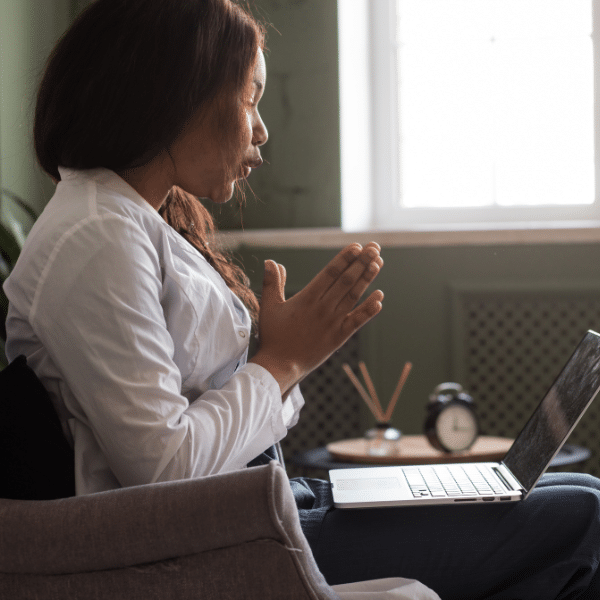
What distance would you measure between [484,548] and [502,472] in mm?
254

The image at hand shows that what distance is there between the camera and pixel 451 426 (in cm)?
188

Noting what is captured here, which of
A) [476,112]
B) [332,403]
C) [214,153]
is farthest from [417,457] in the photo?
[476,112]

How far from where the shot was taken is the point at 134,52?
841mm

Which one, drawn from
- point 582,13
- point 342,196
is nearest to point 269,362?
point 342,196

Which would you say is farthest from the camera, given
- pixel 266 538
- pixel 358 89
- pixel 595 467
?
pixel 358 89

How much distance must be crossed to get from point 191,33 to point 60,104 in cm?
17

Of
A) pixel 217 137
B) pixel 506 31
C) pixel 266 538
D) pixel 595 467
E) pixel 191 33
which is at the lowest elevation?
pixel 595 467

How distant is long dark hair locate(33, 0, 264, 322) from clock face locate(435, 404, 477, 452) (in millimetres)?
1166

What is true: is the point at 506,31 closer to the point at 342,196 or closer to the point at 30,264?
the point at 342,196

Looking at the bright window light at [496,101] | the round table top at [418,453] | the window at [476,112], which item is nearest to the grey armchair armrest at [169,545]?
the round table top at [418,453]

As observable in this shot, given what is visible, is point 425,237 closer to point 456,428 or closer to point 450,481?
point 456,428

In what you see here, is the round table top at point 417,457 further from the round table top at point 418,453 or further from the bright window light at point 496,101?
the bright window light at point 496,101

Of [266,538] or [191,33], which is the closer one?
[266,538]

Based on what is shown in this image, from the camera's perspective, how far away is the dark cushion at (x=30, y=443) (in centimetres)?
71
